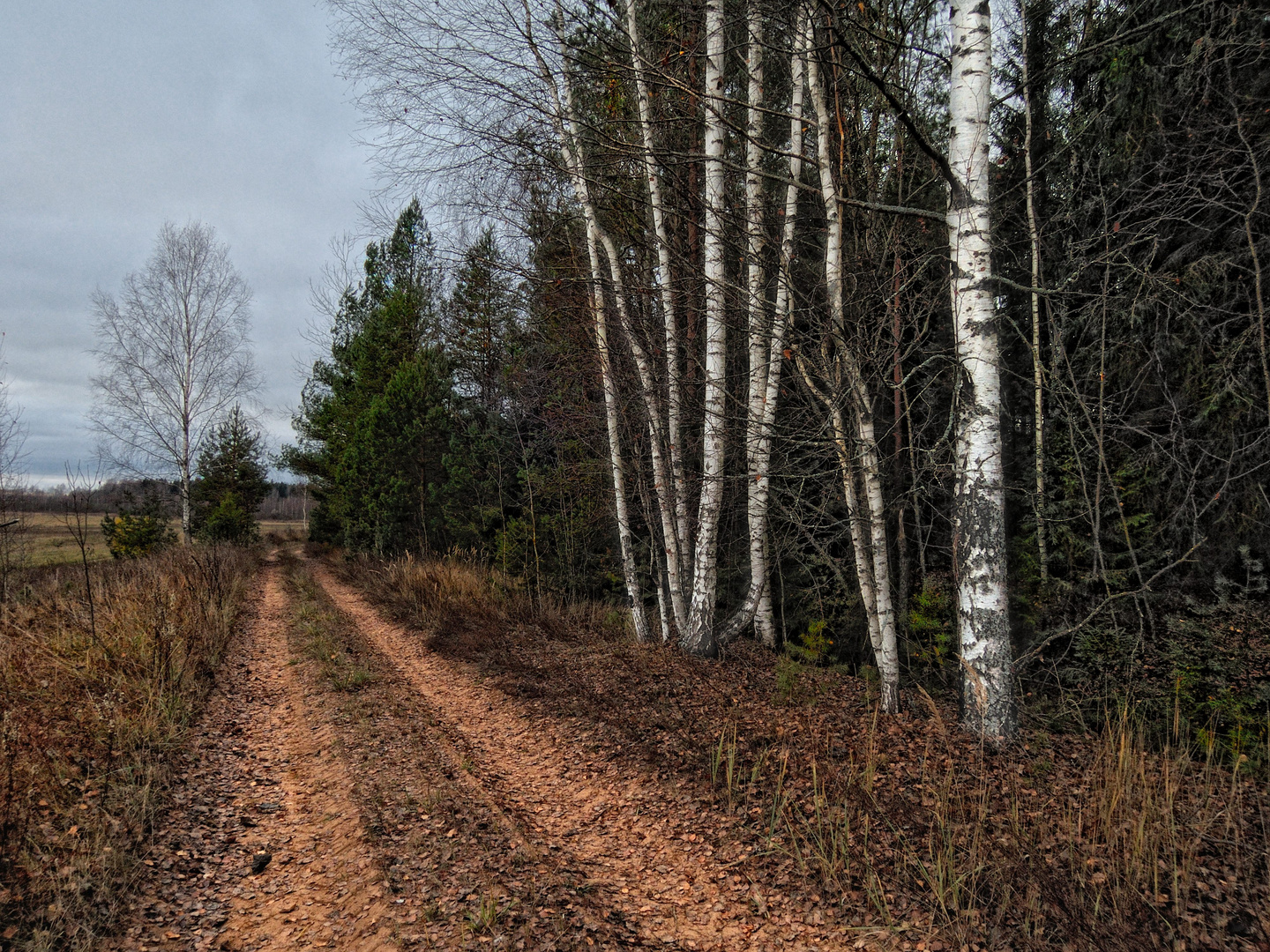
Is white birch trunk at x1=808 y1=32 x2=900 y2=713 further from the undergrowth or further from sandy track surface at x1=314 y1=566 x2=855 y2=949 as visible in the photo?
the undergrowth

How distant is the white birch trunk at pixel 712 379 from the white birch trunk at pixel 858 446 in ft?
3.35

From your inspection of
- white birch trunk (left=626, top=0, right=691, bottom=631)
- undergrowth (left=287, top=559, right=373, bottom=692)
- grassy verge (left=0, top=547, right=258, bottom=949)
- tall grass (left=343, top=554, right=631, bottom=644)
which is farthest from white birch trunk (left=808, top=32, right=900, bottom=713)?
undergrowth (left=287, top=559, right=373, bottom=692)

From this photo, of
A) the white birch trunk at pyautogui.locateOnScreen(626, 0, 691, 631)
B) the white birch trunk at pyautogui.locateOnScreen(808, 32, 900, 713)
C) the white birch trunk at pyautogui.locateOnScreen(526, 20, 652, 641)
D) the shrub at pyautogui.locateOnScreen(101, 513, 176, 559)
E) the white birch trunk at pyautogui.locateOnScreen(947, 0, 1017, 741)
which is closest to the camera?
the white birch trunk at pyautogui.locateOnScreen(947, 0, 1017, 741)

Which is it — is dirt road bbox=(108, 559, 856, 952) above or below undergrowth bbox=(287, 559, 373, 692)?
below

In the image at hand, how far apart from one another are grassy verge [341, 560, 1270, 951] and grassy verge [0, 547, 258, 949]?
2860mm

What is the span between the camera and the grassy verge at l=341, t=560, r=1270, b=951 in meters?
2.36

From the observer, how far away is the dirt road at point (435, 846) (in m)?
2.56

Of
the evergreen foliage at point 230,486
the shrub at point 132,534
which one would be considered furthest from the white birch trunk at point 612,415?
the evergreen foliage at point 230,486

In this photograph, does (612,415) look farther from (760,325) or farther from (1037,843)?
(1037,843)

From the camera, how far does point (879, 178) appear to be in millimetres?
6992

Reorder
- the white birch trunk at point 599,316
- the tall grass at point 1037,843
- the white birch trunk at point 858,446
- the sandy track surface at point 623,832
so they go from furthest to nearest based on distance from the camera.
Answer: the white birch trunk at point 599,316 < the white birch trunk at point 858,446 < the sandy track surface at point 623,832 < the tall grass at point 1037,843

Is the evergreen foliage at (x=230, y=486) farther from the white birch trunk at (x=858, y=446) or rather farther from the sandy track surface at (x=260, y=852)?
the white birch trunk at (x=858, y=446)

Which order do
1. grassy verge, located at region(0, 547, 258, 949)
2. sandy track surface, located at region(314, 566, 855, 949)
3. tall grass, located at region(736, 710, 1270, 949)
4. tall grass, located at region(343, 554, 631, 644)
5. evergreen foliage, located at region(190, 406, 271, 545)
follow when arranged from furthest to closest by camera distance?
evergreen foliage, located at region(190, 406, 271, 545) < tall grass, located at region(343, 554, 631, 644) < grassy verge, located at region(0, 547, 258, 949) < sandy track surface, located at region(314, 566, 855, 949) < tall grass, located at region(736, 710, 1270, 949)

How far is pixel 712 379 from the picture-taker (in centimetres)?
557
